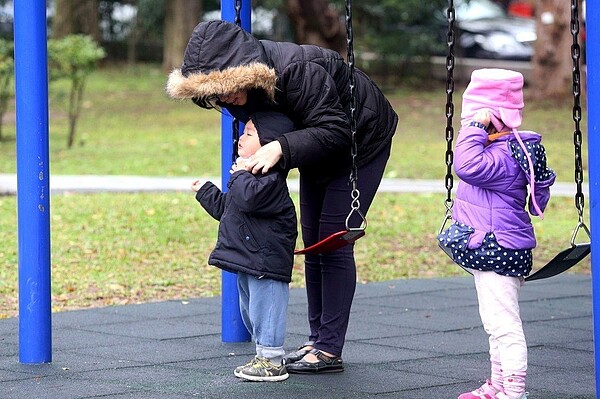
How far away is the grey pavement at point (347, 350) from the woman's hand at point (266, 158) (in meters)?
0.84

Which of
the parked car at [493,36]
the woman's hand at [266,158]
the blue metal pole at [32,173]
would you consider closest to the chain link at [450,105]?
the woman's hand at [266,158]

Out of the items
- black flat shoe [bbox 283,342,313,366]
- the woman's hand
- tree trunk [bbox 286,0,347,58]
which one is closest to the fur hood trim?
the woman's hand

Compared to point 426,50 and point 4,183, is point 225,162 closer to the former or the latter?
point 4,183

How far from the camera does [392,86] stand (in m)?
21.8

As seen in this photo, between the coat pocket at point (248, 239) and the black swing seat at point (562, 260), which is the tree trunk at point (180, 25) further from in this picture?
the black swing seat at point (562, 260)

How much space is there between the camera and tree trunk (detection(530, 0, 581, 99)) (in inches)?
744

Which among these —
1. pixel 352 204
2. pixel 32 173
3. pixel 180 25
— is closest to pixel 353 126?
pixel 352 204

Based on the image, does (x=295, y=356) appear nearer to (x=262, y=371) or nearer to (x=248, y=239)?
(x=262, y=371)

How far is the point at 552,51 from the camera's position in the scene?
1912cm

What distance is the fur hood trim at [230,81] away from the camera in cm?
413

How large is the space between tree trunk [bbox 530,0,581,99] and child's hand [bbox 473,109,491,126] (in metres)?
15.5

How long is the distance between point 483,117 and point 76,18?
22.2 metres

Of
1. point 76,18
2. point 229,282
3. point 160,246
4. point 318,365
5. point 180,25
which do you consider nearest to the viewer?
point 318,365

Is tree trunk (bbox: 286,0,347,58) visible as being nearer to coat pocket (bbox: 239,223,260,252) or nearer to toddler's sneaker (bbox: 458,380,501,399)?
coat pocket (bbox: 239,223,260,252)
